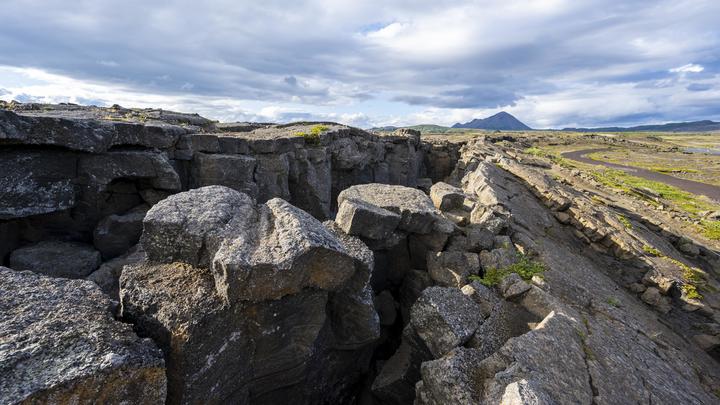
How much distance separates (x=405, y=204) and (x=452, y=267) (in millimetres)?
2578

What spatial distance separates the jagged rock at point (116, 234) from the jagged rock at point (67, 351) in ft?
21.7

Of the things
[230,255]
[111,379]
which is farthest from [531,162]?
[111,379]

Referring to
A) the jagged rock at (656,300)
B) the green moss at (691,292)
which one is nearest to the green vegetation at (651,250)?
the green moss at (691,292)

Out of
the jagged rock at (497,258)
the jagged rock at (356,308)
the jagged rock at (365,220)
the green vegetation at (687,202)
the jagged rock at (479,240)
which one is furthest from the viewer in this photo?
the green vegetation at (687,202)

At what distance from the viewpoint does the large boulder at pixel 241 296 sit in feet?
23.3

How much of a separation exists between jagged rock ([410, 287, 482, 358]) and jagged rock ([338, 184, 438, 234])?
285 cm

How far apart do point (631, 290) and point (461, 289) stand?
8598mm

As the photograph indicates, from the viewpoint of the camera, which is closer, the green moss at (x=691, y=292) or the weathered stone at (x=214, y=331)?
the weathered stone at (x=214, y=331)

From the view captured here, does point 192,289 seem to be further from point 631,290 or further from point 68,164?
point 631,290

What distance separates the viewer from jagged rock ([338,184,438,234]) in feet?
40.9

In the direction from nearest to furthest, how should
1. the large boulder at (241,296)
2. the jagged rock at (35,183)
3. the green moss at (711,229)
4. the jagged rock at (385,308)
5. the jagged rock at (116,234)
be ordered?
the large boulder at (241,296) → the jagged rock at (35,183) → the jagged rock at (385,308) → the jagged rock at (116,234) → the green moss at (711,229)

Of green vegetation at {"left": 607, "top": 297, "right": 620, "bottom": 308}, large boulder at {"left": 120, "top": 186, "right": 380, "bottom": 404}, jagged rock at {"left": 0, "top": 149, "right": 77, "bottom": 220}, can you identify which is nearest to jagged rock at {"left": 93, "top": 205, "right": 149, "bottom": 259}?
jagged rock at {"left": 0, "top": 149, "right": 77, "bottom": 220}

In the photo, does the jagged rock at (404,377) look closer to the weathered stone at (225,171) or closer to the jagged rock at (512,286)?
the jagged rock at (512,286)

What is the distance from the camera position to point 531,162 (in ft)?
122
